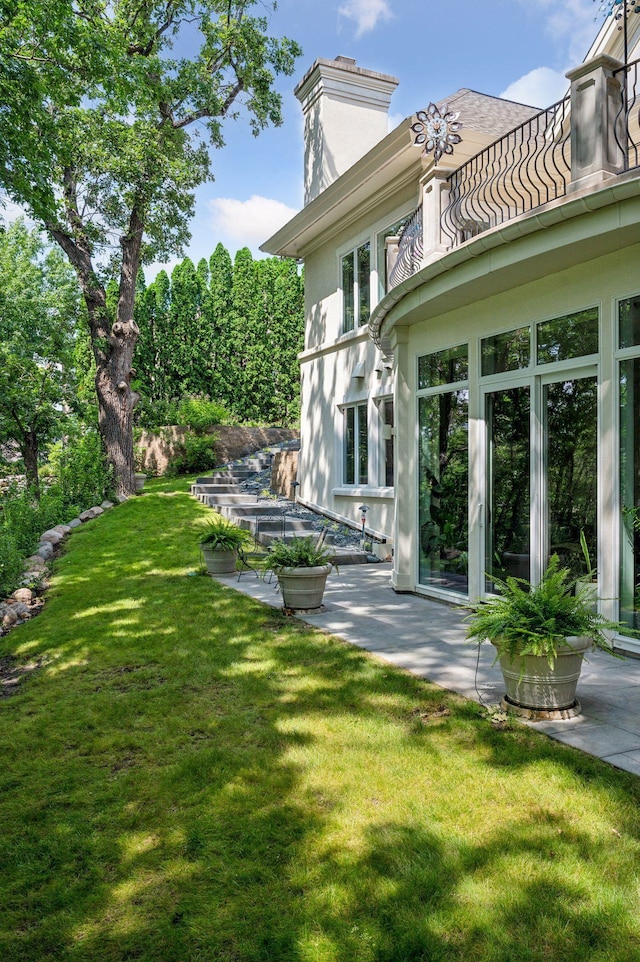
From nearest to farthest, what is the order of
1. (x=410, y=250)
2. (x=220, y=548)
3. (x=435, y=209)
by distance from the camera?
1. (x=435, y=209)
2. (x=410, y=250)
3. (x=220, y=548)

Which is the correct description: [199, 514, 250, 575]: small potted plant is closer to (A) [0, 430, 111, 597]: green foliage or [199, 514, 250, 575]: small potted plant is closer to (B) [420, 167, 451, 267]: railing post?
(A) [0, 430, 111, 597]: green foliage

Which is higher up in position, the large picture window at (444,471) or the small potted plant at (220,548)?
the large picture window at (444,471)

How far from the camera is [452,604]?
7371 mm

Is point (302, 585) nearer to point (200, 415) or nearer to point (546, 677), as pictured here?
point (546, 677)

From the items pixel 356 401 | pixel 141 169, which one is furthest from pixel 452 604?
pixel 141 169

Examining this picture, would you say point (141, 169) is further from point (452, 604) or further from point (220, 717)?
point (220, 717)

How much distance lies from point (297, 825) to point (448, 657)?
2731mm

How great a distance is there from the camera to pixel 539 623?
3.88m

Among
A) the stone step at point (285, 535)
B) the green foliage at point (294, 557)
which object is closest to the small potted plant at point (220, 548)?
the stone step at point (285, 535)

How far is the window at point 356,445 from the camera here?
12445 millimetres

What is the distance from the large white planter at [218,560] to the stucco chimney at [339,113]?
360 inches

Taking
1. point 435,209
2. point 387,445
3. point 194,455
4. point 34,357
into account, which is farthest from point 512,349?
point 34,357

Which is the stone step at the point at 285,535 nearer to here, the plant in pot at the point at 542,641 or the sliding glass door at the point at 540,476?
the sliding glass door at the point at 540,476

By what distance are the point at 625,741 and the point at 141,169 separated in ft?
49.3
